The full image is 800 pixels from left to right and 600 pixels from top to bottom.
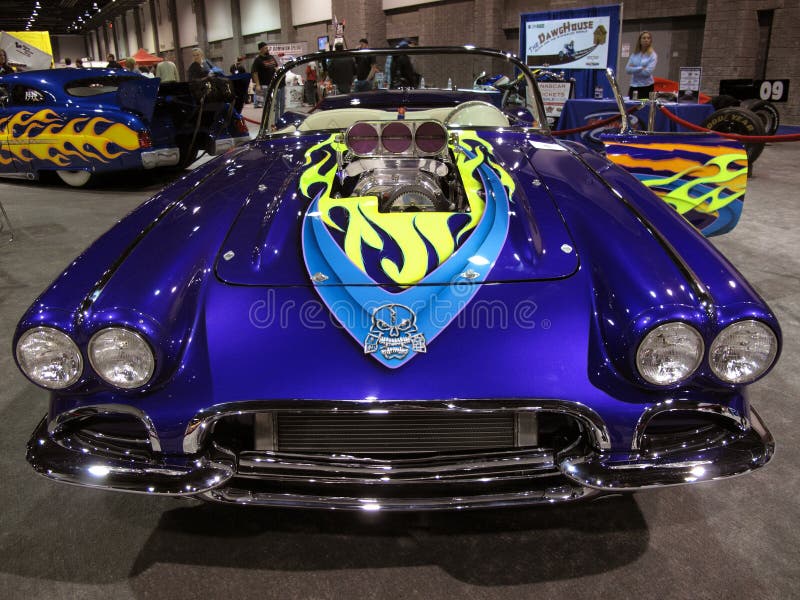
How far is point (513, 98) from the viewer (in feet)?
21.5

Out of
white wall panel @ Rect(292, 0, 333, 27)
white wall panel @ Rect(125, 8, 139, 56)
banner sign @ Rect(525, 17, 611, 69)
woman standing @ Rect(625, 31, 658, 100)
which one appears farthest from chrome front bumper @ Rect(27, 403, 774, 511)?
white wall panel @ Rect(125, 8, 139, 56)

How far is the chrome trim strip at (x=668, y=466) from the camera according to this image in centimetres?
120

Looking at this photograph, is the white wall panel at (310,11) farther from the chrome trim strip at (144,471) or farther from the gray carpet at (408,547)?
the chrome trim strip at (144,471)

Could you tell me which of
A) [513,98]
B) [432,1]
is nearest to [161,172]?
[513,98]

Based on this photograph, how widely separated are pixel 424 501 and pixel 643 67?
22.9ft

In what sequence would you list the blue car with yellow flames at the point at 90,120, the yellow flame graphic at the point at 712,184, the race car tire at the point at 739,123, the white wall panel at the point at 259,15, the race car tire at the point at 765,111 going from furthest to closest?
the white wall panel at the point at 259,15, the race car tire at the point at 765,111, the race car tire at the point at 739,123, the blue car with yellow flames at the point at 90,120, the yellow flame graphic at the point at 712,184

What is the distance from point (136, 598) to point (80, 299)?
2.19ft

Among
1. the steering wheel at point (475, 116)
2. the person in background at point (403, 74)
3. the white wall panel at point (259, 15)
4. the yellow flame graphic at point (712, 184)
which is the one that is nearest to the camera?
the steering wheel at point (475, 116)

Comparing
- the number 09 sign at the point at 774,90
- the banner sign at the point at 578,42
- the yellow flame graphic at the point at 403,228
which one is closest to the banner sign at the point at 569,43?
the banner sign at the point at 578,42

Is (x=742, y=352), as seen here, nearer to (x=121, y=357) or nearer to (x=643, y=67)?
(x=121, y=357)

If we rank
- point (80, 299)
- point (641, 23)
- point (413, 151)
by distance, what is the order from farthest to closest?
1. point (641, 23)
2. point (413, 151)
3. point (80, 299)

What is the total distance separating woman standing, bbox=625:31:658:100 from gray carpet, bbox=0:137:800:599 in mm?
6081

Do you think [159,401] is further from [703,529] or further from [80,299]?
[703,529]

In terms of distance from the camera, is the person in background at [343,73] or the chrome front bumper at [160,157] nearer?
the chrome front bumper at [160,157]
